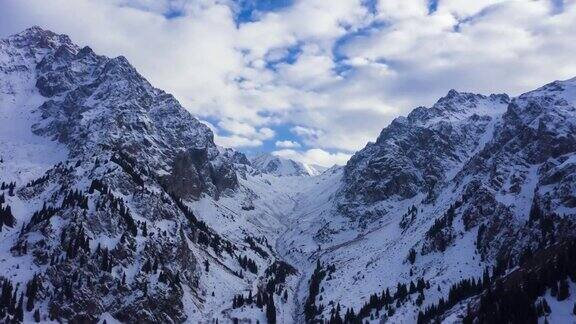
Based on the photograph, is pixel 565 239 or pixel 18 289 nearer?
pixel 18 289

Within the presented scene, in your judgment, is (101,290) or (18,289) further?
(101,290)

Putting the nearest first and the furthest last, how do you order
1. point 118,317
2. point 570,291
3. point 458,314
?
1. point 570,291
2. point 458,314
3. point 118,317

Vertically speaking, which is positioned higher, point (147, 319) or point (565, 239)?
point (565, 239)

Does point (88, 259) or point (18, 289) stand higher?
point (88, 259)

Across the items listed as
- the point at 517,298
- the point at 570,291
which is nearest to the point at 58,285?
the point at 517,298

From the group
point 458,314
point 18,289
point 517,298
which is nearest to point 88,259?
point 18,289

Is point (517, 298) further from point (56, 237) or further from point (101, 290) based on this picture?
point (56, 237)

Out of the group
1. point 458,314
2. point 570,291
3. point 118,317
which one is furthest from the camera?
point 118,317

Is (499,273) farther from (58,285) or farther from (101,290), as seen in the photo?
(58,285)

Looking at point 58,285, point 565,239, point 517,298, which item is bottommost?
point 517,298
